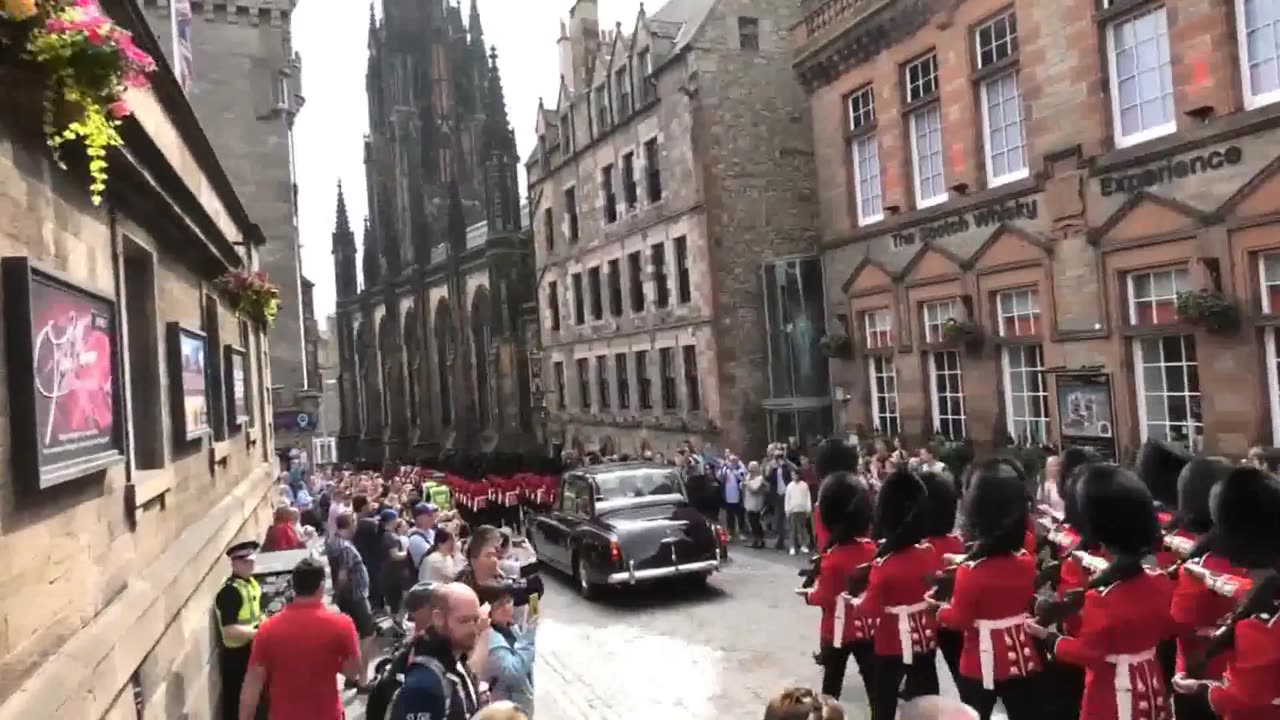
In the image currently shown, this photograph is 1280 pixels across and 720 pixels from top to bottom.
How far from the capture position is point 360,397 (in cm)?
6575

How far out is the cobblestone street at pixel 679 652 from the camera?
8570 mm

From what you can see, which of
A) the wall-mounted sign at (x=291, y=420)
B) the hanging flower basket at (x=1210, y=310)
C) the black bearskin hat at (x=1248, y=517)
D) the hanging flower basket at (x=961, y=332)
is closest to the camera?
the black bearskin hat at (x=1248, y=517)

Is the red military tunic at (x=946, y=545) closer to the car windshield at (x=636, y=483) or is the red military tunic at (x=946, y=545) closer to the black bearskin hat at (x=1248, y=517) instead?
the black bearskin hat at (x=1248, y=517)

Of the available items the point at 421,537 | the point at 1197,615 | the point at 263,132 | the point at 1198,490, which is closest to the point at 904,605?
the point at 1198,490

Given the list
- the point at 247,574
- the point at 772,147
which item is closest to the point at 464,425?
the point at 772,147

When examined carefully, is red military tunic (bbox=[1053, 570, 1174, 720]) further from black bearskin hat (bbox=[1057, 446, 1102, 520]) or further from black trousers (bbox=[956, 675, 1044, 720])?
black bearskin hat (bbox=[1057, 446, 1102, 520])

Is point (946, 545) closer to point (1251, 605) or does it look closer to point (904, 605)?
point (904, 605)

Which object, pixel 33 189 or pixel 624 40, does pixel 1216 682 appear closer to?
pixel 33 189

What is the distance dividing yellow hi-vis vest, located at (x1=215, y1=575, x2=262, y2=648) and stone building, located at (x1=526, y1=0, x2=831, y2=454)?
17109 mm

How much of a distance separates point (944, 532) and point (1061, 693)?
4.95ft

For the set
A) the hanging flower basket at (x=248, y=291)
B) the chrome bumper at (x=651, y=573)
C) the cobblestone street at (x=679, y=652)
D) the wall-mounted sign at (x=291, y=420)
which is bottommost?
the cobblestone street at (x=679, y=652)

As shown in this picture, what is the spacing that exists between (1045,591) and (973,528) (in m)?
1.32

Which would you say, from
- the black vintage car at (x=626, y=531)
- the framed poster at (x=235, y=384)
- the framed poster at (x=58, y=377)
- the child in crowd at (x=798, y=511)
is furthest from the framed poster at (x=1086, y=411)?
the framed poster at (x=58, y=377)

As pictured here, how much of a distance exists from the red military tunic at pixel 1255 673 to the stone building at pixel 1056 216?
9.26 meters
